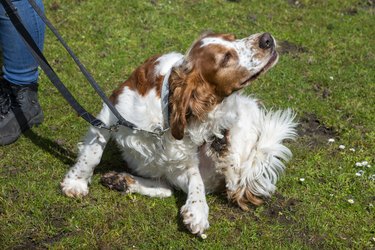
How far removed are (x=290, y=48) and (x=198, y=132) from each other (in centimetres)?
300

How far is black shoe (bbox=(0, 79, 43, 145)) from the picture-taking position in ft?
14.2

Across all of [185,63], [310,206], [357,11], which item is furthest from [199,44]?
[357,11]

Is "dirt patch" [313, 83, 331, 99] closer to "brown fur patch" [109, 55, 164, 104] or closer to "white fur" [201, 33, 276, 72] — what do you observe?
"white fur" [201, 33, 276, 72]

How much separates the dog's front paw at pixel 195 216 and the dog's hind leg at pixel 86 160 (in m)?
0.72

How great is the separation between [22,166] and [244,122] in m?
1.72

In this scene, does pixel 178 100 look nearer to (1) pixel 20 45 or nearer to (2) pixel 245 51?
(2) pixel 245 51

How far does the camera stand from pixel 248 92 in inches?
212

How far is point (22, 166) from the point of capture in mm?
4109

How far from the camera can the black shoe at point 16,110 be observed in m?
4.33

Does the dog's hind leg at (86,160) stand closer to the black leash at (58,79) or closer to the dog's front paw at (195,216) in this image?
the black leash at (58,79)

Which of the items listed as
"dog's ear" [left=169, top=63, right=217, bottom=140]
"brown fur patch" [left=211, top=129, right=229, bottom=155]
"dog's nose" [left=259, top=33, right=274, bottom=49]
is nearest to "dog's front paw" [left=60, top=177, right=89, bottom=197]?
"dog's ear" [left=169, top=63, right=217, bottom=140]

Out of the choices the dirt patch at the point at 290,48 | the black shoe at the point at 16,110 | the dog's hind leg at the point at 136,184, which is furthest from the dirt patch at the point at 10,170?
the dirt patch at the point at 290,48

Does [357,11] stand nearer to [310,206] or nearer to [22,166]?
[310,206]

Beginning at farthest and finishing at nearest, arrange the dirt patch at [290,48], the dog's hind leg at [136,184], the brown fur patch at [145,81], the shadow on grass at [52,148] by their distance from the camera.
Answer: the dirt patch at [290,48] < the shadow on grass at [52,148] < the dog's hind leg at [136,184] < the brown fur patch at [145,81]
